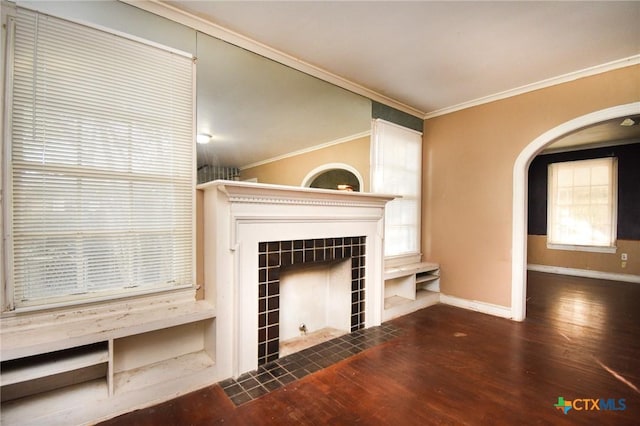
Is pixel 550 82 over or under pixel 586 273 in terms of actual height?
over

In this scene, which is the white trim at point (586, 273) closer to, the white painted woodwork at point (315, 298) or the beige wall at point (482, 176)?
the beige wall at point (482, 176)

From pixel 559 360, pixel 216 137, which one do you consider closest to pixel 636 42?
pixel 559 360

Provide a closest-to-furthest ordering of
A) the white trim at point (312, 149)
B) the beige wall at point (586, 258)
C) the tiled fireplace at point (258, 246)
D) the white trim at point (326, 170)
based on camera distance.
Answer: the tiled fireplace at point (258, 246), the white trim at point (312, 149), the white trim at point (326, 170), the beige wall at point (586, 258)

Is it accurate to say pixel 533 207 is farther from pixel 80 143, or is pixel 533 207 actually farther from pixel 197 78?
pixel 80 143

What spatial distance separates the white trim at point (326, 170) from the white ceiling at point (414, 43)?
0.29 meters

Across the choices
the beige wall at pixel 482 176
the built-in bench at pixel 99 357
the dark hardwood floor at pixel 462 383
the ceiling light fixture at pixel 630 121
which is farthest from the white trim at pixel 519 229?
the built-in bench at pixel 99 357

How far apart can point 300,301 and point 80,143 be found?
7.12 feet

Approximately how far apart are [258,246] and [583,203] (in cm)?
677

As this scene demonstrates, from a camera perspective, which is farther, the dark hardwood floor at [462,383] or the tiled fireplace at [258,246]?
the tiled fireplace at [258,246]

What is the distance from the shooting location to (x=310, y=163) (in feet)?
9.81

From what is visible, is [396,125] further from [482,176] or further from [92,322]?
[92,322]

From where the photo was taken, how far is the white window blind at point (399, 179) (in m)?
3.55

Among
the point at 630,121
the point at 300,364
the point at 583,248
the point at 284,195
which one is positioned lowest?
the point at 300,364

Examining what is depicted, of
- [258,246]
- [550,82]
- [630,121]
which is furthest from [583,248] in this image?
[258,246]
